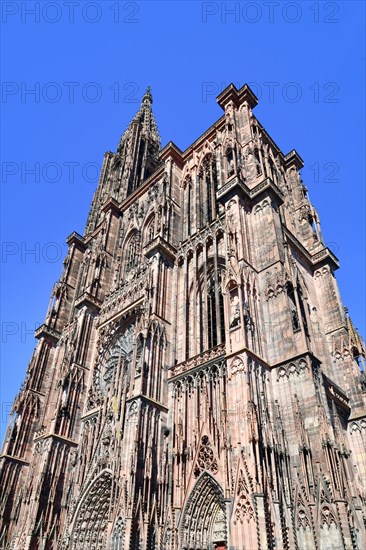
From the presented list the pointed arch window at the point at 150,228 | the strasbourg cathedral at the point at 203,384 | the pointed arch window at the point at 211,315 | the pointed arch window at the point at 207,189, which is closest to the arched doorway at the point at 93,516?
the strasbourg cathedral at the point at 203,384

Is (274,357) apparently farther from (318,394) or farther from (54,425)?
(54,425)

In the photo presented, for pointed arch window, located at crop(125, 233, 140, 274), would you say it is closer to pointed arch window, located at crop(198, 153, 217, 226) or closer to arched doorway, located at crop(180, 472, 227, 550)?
pointed arch window, located at crop(198, 153, 217, 226)

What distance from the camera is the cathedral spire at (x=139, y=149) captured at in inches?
1578

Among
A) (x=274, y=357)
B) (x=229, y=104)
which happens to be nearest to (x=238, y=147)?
(x=229, y=104)

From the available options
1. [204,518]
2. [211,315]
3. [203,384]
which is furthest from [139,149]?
[204,518]

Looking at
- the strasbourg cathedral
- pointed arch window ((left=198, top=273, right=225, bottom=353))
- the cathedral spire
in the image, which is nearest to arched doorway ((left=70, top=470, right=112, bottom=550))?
the strasbourg cathedral

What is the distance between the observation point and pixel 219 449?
48.4ft

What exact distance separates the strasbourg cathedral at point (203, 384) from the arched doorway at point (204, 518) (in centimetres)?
4

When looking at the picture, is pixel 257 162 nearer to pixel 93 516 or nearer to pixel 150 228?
pixel 150 228

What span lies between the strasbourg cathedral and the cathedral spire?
9.43 meters

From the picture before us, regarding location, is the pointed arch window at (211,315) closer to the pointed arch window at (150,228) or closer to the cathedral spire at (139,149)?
the pointed arch window at (150,228)

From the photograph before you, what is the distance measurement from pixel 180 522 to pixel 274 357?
20.7ft

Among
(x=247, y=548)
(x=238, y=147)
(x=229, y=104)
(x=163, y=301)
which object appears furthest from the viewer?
(x=229, y=104)

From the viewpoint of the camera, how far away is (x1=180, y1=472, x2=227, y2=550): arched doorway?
14078mm
